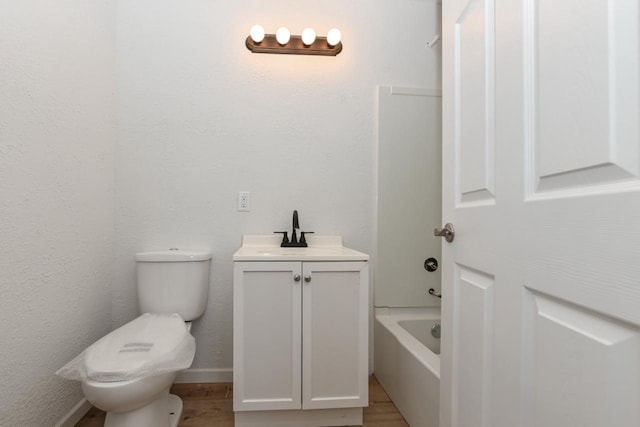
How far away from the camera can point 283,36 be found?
1753 mm

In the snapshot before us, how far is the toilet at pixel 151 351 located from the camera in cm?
107

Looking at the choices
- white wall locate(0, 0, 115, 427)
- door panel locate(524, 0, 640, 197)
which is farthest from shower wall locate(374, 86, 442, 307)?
white wall locate(0, 0, 115, 427)

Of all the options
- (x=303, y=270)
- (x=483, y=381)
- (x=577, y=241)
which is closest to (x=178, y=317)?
(x=303, y=270)

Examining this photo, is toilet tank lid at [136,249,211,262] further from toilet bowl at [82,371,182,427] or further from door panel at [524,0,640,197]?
door panel at [524,0,640,197]

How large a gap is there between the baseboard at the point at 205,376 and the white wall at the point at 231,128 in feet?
0.10

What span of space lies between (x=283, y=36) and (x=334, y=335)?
153 cm

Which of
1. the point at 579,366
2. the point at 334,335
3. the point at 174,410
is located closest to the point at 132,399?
the point at 174,410

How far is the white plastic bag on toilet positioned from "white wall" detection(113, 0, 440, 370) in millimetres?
475

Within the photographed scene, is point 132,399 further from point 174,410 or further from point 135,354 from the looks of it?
point 174,410

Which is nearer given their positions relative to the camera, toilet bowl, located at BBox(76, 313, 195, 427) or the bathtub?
toilet bowl, located at BBox(76, 313, 195, 427)

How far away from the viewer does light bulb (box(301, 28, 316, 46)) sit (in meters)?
1.76

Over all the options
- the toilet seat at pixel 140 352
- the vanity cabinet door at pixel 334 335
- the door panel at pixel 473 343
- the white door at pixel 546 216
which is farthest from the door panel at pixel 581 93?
the toilet seat at pixel 140 352

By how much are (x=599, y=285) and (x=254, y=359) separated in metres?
1.21

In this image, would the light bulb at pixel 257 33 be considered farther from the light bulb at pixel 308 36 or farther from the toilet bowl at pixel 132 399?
the toilet bowl at pixel 132 399
